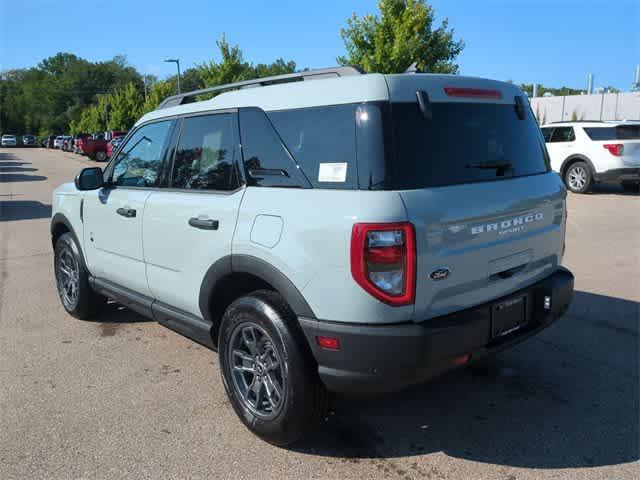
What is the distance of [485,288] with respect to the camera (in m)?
2.86

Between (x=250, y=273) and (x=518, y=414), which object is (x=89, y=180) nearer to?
(x=250, y=273)

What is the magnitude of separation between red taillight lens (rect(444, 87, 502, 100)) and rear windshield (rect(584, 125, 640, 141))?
38.2 feet

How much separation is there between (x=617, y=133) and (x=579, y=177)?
135 cm

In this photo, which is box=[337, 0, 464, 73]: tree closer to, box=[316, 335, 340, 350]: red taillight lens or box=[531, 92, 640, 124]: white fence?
box=[531, 92, 640, 124]: white fence

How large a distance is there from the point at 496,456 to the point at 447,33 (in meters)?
19.0

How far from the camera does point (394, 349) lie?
2.49 meters

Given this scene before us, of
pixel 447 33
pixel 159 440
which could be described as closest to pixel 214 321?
pixel 159 440

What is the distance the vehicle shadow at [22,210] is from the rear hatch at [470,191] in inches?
436

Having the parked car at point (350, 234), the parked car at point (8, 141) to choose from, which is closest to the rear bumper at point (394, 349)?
the parked car at point (350, 234)

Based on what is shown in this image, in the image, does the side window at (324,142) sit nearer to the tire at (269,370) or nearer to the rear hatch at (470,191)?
the rear hatch at (470,191)

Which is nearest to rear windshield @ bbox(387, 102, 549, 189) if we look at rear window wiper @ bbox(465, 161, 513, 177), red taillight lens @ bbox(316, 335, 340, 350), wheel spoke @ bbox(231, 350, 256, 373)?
rear window wiper @ bbox(465, 161, 513, 177)

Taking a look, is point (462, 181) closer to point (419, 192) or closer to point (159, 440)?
point (419, 192)

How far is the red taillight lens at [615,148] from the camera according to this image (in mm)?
12828

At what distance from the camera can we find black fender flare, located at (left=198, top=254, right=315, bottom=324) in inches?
106
